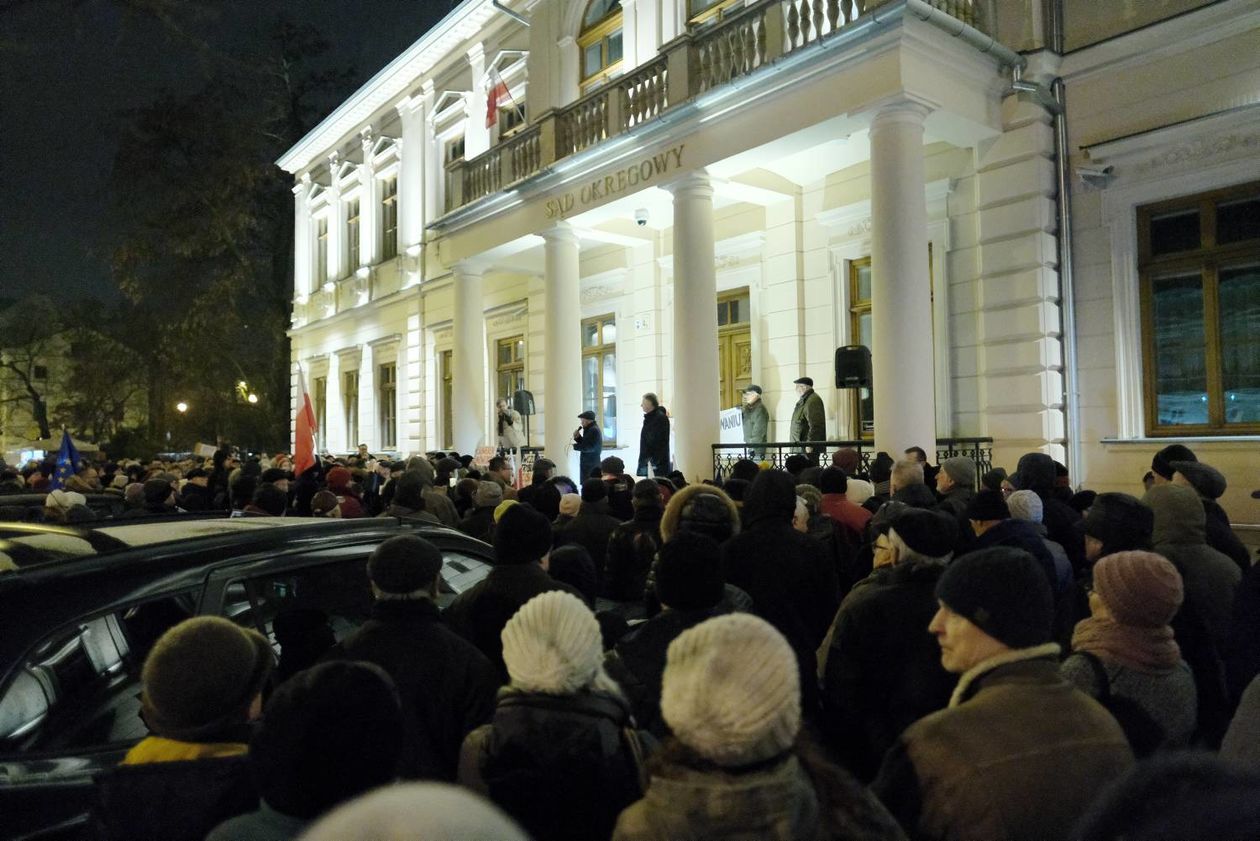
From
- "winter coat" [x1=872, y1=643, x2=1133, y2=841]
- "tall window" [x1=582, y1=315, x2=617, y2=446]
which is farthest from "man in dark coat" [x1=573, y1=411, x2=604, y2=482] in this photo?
"winter coat" [x1=872, y1=643, x2=1133, y2=841]

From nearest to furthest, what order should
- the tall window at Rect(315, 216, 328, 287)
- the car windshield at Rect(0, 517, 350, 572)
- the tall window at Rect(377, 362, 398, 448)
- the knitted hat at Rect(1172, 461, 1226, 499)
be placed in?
the car windshield at Rect(0, 517, 350, 572)
the knitted hat at Rect(1172, 461, 1226, 499)
the tall window at Rect(377, 362, 398, 448)
the tall window at Rect(315, 216, 328, 287)

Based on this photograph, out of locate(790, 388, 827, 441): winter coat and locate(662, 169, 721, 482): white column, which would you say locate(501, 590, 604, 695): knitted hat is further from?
locate(790, 388, 827, 441): winter coat

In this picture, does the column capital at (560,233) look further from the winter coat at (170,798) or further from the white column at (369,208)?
the winter coat at (170,798)

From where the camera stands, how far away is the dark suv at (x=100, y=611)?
2.31 metres

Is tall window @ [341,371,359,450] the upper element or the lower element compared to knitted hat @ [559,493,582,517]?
upper

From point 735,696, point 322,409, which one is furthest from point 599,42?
point 322,409

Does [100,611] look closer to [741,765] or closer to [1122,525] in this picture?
[741,765]

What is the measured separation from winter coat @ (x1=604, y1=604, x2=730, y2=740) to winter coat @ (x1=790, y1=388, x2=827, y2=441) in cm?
860

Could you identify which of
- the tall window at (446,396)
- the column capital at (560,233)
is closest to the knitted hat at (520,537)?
the column capital at (560,233)

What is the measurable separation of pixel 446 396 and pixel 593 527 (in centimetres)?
1592

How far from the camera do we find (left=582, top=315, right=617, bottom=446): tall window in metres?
16.3

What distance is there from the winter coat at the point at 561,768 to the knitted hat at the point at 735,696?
1.46 ft

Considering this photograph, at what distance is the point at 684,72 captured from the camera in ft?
37.2

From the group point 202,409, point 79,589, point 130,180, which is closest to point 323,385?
point 130,180
